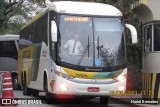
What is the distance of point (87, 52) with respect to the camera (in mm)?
13594

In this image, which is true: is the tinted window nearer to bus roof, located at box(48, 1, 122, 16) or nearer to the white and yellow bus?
the white and yellow bus

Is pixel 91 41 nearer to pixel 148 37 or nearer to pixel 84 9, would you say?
pixel 84 9

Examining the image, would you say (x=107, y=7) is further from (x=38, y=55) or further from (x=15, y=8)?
(x=15, y=8)

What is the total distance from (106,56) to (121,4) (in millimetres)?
8818

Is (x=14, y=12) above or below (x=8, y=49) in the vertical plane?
above

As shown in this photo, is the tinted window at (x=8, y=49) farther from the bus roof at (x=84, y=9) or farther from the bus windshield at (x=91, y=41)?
the bus windshield at (x=91, y=41)

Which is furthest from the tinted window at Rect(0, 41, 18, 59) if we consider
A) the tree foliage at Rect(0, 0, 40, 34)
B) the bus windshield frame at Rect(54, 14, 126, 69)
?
the tree foliage at Rect(0, 0, 40, 34)

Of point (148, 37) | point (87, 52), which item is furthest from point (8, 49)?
point (87, 52)

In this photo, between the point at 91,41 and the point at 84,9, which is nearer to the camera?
the point at 91,41

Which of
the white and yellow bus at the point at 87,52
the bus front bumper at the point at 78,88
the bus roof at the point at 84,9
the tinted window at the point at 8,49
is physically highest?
the bus roof at the point at 84,9

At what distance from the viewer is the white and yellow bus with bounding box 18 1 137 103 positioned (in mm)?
13305

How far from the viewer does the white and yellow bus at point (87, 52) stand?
13.3m

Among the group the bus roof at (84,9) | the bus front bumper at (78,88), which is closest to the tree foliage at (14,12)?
the bus roof at (84,9)

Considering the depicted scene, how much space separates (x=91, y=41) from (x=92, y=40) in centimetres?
5
